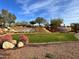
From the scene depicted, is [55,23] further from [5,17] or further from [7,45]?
[7,45]

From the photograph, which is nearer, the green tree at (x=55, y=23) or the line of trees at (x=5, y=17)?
the green tree at (x=55, y=23)

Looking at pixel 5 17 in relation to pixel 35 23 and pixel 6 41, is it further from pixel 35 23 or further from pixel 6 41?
pixel 6 41

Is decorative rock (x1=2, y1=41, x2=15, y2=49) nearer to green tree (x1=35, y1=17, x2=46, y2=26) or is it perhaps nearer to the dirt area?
the dirt area

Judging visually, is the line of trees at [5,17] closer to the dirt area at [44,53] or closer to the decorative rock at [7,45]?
the decorative rock at [7,45]

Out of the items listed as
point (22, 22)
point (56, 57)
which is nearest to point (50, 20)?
point (22, 22)

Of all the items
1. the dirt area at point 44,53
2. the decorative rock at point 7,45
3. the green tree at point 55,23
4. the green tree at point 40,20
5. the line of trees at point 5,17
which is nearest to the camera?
the dirt area at point 44,53

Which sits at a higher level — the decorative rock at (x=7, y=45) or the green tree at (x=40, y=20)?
the green tree at (x=40, y=20)

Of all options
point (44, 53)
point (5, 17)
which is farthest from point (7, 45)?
point (5, 17)

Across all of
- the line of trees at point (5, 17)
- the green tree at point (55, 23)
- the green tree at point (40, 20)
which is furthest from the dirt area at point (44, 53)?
the green tree at point (40, 20)

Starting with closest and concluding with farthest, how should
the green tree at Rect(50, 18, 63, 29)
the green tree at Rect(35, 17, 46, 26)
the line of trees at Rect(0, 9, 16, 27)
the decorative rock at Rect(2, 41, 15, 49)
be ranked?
1. the decorative rock at Rect(2, 41, 15, 49)
2. the green tree at Rect(50, 18, 63, 29)
3. the line of trees at Rect(0, 9, 16, 27)
4. the green tree at Rect(35, 17, 46, 26)

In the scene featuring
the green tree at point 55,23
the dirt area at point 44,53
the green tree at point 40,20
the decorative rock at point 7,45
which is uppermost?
the green tree at point 40,20

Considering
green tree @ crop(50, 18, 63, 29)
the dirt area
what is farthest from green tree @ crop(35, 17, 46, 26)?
the dirt area

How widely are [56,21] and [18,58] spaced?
117 ft

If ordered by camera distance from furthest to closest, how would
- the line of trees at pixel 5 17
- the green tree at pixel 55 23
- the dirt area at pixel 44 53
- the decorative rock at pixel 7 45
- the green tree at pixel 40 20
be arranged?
the green tree at pixel 40 20 → the line of trees at pixel 5 17 → the green tree at pixel 55 23 → the decorative rock at pixel 7 45 → the dirt area at pixel 44 53
